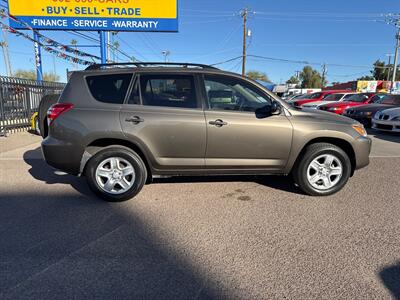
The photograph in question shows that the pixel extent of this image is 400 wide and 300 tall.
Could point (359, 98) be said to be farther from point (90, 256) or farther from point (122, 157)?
point (90, 256)

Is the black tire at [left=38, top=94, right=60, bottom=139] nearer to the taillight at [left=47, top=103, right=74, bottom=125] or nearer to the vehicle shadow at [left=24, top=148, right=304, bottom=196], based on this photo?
the vehicle shadow at [left=24, top=148, right=304, bottom=196]

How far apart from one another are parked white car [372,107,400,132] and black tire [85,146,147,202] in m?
9.29

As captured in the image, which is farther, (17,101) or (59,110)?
(17,101)

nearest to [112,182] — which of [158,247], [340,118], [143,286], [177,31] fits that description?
[158,247]

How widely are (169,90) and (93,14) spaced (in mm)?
12676

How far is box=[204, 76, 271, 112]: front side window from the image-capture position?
404 cm

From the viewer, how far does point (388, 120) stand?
9.78 m

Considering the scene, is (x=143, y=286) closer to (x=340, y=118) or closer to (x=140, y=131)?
(x=140, y=131)

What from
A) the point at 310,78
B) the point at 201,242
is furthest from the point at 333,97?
the point at 310,78

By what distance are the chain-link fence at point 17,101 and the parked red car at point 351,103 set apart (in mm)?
12604

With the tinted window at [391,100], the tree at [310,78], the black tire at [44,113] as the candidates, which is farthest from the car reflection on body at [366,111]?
the tree at [310,78]

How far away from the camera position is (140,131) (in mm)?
3867

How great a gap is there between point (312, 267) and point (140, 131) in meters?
2.58

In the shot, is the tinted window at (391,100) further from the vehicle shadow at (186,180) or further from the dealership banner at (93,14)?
the dealership banner at (93,14)
